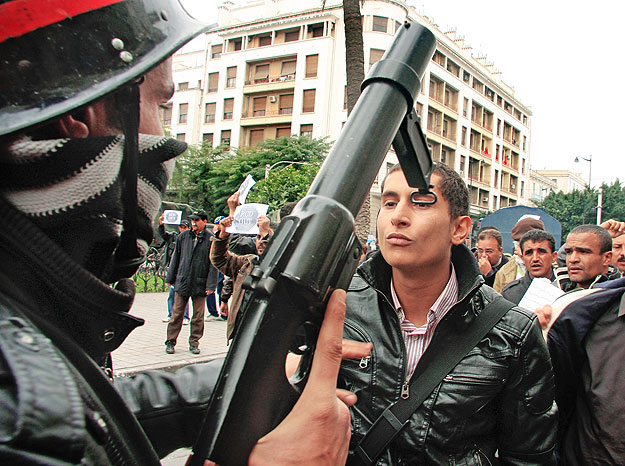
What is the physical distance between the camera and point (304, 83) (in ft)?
125

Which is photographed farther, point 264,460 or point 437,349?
point 437,349

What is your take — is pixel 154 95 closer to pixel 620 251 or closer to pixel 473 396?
pixel 473 396

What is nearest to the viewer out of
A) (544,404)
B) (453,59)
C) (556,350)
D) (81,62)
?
(81,62)

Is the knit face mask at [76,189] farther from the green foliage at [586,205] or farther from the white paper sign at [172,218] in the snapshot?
the green foliage at [586,205]

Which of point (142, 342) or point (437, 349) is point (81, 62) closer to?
point (437, 349)

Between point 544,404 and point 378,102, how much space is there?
55.5 inches

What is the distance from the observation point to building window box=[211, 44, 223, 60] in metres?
43.5

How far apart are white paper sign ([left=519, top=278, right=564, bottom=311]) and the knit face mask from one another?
2667mm

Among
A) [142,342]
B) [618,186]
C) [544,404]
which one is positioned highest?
[618,186]

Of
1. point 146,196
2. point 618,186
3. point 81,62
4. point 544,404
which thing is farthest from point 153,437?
point 618,186

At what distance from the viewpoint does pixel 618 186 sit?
4556 centimetres

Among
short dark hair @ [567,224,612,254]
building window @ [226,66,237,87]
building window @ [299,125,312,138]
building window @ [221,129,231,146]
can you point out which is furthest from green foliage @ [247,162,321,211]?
building window @ [226,66,237,87]

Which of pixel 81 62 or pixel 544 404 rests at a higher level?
pixel 81 62

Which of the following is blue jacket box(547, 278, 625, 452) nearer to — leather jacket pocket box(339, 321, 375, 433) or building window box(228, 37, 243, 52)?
leather jacket pocket box(339, 321, 375, 433)
